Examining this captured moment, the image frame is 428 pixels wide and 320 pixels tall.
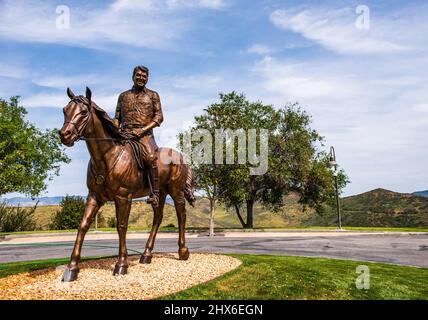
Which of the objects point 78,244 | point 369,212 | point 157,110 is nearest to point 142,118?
point 157,110

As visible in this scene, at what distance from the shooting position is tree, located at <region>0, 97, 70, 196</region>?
26.1 meters

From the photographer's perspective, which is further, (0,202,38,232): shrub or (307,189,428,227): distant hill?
(307,189,428,227): distant hill

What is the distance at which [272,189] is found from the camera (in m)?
33.5

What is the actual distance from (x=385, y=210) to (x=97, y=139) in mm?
54908

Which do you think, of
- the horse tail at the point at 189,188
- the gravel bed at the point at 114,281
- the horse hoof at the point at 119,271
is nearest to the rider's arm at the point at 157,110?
the horse tail at the point at 189,188

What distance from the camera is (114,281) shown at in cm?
655

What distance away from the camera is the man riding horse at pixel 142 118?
7469mm

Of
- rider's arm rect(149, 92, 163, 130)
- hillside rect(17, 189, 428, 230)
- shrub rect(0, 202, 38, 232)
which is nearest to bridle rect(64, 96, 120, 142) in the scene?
rider's arm rect(149, 92, 163, 130)

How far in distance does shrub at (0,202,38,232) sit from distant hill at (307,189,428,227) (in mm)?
33361

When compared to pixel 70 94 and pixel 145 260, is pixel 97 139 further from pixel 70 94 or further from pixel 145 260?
pixel 145 260

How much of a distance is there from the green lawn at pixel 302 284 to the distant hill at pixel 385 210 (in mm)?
36934

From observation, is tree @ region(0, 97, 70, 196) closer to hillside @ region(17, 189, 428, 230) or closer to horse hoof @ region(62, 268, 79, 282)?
hillside @ region(17, 189, 428, 230)

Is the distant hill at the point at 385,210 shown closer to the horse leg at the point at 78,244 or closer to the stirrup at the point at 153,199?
the stirrup at the point at 153,199
